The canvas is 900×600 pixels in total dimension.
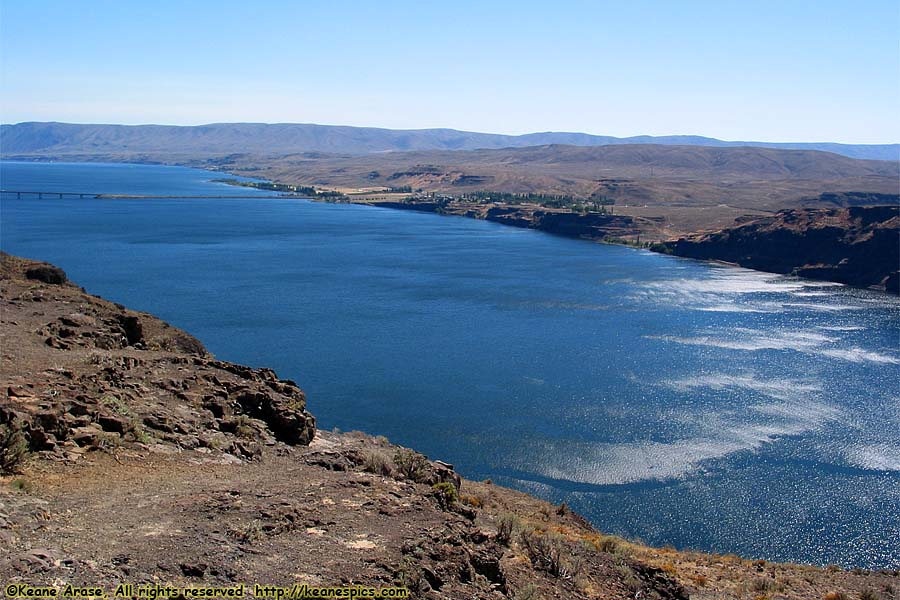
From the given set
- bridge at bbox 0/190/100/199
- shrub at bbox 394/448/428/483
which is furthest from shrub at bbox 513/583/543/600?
bridge at bbox 0/190/100/199

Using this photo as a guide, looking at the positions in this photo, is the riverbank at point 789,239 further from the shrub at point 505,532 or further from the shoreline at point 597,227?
the shrub at point 505,532

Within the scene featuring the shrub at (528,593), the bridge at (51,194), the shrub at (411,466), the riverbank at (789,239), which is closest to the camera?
the shrub at (528,593)

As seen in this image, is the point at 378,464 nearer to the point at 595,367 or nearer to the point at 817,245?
the point at 595,367

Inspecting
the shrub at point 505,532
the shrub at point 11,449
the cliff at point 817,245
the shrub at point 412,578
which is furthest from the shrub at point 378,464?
the cliff at point 817,245

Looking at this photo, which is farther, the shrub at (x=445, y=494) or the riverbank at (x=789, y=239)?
the riverbank at (x=789, y=239)

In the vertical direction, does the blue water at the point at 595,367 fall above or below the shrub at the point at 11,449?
below

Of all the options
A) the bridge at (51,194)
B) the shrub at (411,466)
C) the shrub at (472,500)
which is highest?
the bridge at (51,194)

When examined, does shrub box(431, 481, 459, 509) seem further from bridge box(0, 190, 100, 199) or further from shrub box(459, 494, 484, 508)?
bridge box(0, 190, 100, 199)

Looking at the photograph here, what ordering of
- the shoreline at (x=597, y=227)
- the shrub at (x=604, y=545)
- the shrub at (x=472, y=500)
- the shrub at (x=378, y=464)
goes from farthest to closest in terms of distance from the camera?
1. the shoreline at (x=597, y=227)
2. the shrub at (x=472, y=500)
3. the shrub at (x=604, y=545)
4. the shrub at (x=378, y=464)
